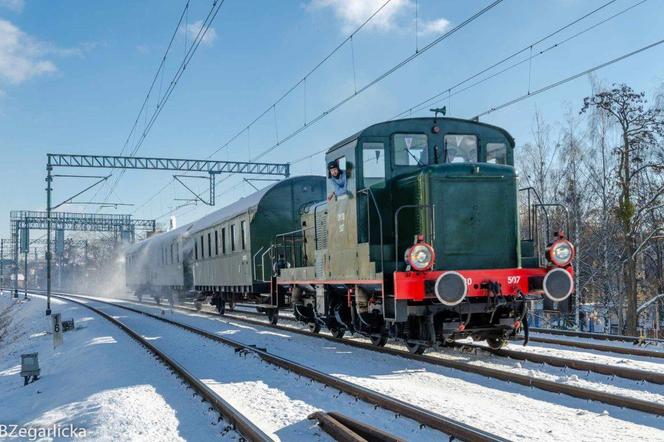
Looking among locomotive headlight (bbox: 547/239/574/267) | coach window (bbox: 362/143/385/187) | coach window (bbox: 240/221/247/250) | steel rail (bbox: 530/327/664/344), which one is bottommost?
steel rail (bbox: 530/327/664/344)

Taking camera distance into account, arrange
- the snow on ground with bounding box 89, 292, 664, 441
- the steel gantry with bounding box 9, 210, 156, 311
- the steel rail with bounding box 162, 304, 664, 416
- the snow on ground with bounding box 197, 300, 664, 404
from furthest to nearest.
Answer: the steel gantry with bounding box 9, 210, 156, 311, the snow on ground with bounding box 197, 300, 664, 404, the steel rail with bounding box 162, 304, 664, 416, the snow on ground with bounding box 89, 292, 664, 441

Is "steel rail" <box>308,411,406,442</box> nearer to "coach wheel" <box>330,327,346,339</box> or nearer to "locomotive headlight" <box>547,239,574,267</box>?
"locomotive headlight" <box>547,239,574,267</box>

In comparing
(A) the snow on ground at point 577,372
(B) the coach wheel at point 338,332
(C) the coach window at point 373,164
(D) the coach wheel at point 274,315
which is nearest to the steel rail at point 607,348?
(A) the snow on ground at point 577,372

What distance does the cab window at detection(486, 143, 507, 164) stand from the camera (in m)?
9.92

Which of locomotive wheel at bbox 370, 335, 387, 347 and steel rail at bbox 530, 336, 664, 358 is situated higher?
locomotive wheel at bbox 370, 335, 387, 347

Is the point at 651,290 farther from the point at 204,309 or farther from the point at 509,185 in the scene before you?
the point at 509,185

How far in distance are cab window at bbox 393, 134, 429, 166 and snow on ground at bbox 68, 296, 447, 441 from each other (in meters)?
3.66

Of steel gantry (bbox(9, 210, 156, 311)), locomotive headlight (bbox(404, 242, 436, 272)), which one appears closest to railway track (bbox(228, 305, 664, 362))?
locomotive headlight (bbox(404, 242, 436, 272))

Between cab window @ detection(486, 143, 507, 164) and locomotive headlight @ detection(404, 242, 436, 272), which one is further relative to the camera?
cab window @ detection(486, 143, 507, 164)

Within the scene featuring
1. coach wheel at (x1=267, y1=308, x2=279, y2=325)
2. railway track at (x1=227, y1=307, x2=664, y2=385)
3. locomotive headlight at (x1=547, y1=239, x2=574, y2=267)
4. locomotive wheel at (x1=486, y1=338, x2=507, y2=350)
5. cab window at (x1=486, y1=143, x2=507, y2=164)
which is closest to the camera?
railway track at (x1=227, y1=307, x2=664, y2=385)

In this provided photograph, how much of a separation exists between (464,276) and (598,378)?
2073 mm

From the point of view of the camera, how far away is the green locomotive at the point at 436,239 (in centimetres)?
862

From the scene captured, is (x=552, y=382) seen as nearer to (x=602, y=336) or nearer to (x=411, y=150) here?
(x=411, y=150)

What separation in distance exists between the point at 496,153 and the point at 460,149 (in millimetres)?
649
